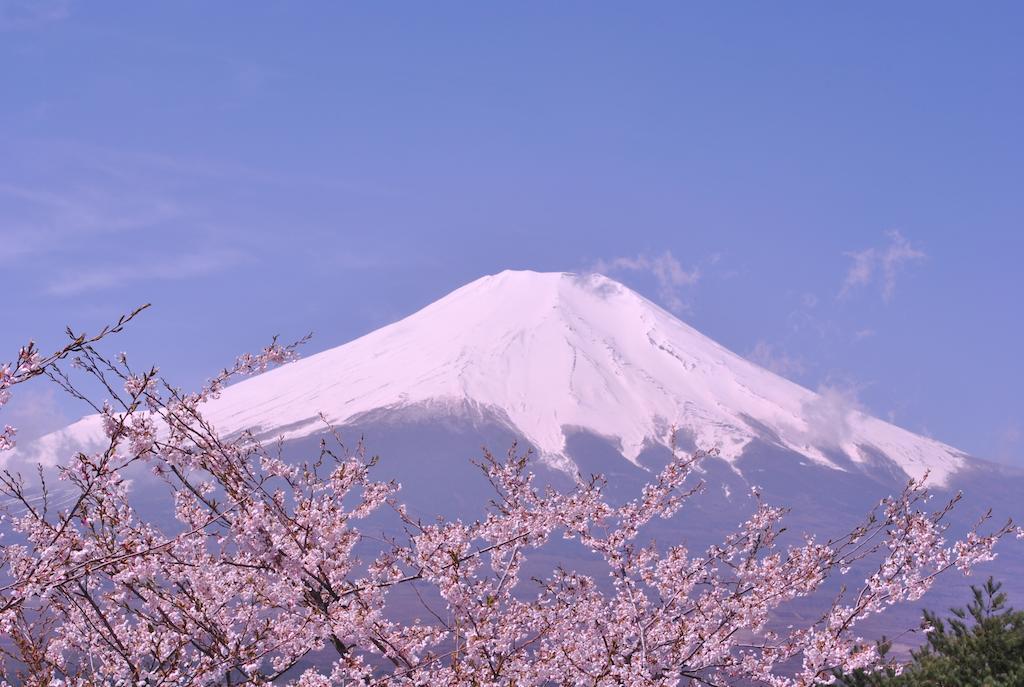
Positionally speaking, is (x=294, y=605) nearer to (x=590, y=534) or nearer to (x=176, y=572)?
(x=176, y=572)

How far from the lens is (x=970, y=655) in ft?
27.5

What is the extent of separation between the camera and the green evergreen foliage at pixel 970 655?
8104 millimetres

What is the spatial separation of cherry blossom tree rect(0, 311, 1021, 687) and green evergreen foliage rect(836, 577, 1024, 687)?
1.34m

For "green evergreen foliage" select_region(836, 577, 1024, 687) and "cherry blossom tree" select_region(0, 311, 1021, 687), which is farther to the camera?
"green evergreen foliage" select_region(836, 577, 1024, 687)

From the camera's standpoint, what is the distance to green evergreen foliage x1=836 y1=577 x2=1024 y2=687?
8.10 m

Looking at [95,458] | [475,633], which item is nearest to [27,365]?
[95,458]

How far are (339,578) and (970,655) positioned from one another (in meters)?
5.98

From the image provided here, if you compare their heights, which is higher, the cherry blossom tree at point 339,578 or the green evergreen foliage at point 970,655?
the cherry blossom tree at point 339,578

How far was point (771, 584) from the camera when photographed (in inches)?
290

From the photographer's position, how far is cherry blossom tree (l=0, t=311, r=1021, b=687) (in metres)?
4.61

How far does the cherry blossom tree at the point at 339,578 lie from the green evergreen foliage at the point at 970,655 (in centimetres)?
134

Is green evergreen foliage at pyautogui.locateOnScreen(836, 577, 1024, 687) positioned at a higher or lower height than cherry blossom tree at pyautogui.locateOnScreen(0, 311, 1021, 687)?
lower

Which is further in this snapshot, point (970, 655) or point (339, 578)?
point (970, 655)

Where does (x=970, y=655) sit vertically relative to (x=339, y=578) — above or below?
below
